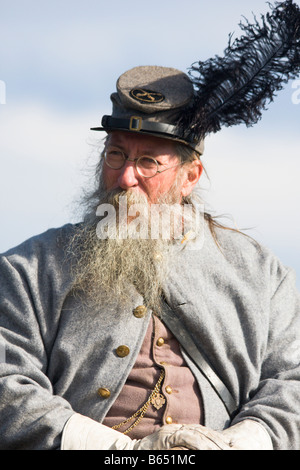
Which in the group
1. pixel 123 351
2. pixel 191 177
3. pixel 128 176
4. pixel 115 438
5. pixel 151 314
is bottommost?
pixel 115 438

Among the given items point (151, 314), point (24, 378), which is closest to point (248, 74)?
point (151, 314)

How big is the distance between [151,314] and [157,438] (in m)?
0.87

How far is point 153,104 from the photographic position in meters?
4.96

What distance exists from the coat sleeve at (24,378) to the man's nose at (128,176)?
0.82 metres

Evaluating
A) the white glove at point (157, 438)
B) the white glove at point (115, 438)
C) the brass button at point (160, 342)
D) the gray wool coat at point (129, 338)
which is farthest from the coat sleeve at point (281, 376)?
the brass button at point (160, 342)

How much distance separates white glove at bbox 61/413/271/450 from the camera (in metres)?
3.86

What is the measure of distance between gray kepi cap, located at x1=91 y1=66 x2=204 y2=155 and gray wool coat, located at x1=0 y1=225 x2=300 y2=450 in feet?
2.39

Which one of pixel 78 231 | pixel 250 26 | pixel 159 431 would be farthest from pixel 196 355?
pixel 250 26

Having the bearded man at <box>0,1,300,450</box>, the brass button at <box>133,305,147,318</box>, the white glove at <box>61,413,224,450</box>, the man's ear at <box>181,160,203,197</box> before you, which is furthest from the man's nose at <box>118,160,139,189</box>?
the white glove at <box>61,413,224,450</box>

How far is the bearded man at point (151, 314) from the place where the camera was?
4.19 metres

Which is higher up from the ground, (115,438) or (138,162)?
(138,162)

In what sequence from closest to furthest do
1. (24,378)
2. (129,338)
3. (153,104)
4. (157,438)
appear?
(157,438)
(24,378)
(129,338)
(153,104)

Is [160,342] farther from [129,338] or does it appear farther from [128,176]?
[128,176]

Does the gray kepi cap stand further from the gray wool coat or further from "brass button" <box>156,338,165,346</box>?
"brass button" <box>156,338,165,346</box>
